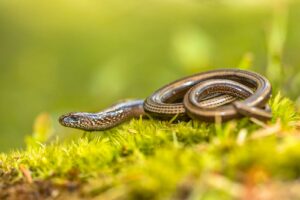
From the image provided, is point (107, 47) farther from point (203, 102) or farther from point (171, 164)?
point (171, 164)

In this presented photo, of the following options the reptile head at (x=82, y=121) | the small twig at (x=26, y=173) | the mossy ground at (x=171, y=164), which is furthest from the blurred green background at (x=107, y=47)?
the small twig at (x=26, y=173)

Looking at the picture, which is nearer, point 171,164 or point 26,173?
point 171,164

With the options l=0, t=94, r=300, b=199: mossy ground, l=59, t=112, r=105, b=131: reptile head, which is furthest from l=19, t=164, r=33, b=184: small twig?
l=59, t=112, r=105, b=131: reptile head

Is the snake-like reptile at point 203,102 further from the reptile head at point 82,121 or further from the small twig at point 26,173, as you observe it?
the small twig at point 26,173

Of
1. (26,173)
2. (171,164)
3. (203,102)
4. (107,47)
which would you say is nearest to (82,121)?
(203,102)

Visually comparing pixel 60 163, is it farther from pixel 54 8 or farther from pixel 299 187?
pixel 54 8

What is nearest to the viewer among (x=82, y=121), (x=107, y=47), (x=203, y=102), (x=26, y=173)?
(x=26, y=173)

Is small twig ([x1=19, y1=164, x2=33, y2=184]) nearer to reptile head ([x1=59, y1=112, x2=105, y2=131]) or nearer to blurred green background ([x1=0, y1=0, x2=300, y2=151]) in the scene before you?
reptile head ([x1=59, y1=112, x2=105, y2=131])

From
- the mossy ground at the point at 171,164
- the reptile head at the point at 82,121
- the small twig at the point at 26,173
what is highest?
the mossy ground at the point at 171,164
